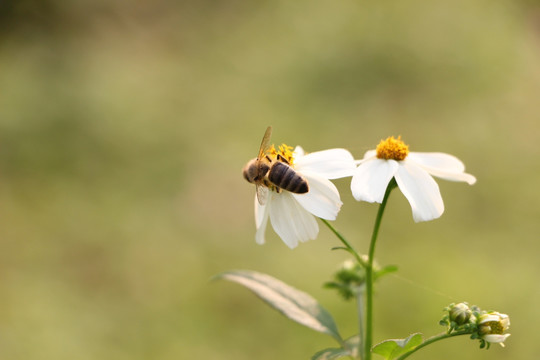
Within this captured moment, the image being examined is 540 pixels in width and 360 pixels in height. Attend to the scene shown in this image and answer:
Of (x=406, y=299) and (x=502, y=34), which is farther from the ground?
(x=502, y=34)

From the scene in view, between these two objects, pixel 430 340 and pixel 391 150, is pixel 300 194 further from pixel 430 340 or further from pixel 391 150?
pixel 430 340

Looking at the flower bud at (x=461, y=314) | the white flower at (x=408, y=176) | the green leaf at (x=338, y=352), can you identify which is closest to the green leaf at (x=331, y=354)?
the green leaf at (x=338, y=352)

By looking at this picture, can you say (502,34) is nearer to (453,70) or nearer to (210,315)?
(453,70)

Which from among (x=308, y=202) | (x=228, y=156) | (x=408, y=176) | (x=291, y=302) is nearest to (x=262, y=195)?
(x=308, y=202)

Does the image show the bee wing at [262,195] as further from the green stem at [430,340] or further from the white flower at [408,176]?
the green stem at [430,340]

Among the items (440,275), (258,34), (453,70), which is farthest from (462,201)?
(258,34)

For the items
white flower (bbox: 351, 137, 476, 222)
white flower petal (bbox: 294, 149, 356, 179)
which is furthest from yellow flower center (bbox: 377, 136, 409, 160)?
white flower petal (bbox: 294, 149, 356, 179)
